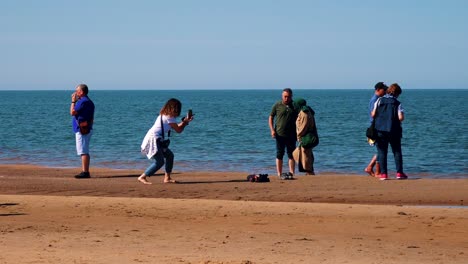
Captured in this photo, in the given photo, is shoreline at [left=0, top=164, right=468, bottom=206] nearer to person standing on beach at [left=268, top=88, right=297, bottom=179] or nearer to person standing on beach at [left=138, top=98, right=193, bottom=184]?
person standing on beach at [left=138, top=98, right=193, bottom=184]

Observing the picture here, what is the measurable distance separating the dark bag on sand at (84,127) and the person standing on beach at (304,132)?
361cm

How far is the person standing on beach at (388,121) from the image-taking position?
49.5 ft

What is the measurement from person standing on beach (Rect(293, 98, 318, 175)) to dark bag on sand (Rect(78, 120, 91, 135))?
3611 millimetres

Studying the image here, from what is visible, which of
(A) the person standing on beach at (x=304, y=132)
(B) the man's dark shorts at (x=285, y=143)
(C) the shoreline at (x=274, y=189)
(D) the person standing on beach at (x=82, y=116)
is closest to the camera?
(C) the shoreline at (x=274, y=189)

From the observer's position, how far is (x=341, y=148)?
32.3 m

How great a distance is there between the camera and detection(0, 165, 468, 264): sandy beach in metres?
9.12

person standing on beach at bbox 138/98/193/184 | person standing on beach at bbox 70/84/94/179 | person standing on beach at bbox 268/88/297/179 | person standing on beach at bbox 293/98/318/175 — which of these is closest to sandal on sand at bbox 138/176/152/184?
person standing on beach at bbox 138/98/193/184

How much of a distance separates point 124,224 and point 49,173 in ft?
25.3

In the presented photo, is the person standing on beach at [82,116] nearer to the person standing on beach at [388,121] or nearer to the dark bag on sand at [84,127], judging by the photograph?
the dark bag on sand at [84,127]

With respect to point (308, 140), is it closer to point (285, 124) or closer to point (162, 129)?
point (285, 124)

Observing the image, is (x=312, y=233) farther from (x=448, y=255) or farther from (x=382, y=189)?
(x=382, y=189)

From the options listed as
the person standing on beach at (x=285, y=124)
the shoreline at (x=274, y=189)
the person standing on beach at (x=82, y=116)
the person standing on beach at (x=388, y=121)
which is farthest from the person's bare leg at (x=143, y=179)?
the person standing on beach at (x=388, y=121)

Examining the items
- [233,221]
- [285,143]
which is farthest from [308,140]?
[233,221]

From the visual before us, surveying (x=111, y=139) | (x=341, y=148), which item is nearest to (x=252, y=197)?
(x=341, y=148)
